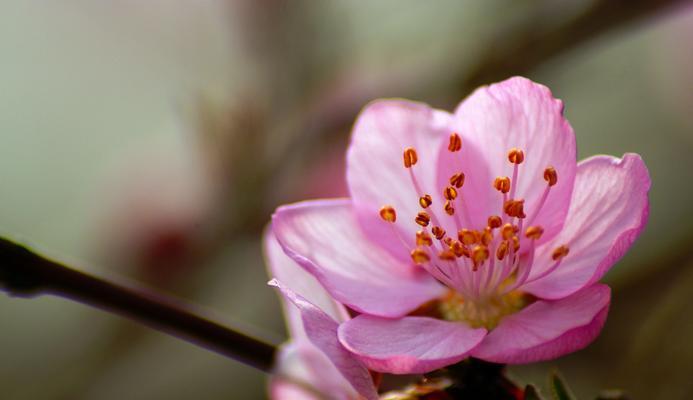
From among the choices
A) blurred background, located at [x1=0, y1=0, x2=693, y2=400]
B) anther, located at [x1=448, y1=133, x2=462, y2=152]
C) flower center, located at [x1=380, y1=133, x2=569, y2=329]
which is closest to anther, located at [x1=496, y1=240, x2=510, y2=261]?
flower center, located at [x1=380, y1=133, x2=569, y2=329]

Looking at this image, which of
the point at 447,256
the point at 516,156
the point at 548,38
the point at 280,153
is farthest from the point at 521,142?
the point at 280,153

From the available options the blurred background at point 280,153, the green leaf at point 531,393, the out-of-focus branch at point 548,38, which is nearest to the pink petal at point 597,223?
the green leaf at point 531,393

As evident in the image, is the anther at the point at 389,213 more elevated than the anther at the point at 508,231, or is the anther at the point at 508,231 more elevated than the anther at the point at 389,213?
the anther at the point at 508,231

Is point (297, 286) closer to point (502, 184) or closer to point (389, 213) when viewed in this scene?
point (389, 213)

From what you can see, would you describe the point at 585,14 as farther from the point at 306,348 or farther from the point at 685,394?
the point at 306,348

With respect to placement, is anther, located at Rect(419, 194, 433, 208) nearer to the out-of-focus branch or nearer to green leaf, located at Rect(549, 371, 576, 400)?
green leaf, located at Rect(549, 371, 576, 400)

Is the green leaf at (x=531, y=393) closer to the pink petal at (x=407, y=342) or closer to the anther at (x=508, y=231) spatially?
the pink petal at (x=407, y=342)

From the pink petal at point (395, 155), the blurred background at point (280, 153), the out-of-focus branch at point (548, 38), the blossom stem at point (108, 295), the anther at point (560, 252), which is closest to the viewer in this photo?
the blossom stem at point (108, 295)
